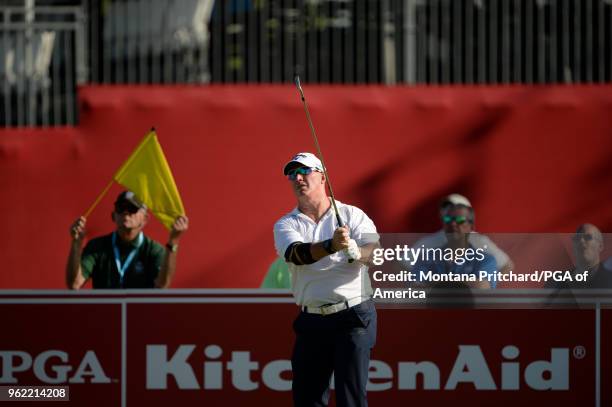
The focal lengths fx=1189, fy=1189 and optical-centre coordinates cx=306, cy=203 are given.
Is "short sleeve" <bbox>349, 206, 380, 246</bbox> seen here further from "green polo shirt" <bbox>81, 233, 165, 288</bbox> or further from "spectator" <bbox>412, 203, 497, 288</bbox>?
"green polo shirt" <bbox>81, 233, 165, 288</bbox>

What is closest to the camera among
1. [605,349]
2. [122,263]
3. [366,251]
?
[366,251]

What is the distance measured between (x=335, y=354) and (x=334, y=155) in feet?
15.0

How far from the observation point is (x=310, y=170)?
7.07m

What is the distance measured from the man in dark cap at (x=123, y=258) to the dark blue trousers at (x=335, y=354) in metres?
2.27

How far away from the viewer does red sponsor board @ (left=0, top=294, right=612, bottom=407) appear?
8.54 m

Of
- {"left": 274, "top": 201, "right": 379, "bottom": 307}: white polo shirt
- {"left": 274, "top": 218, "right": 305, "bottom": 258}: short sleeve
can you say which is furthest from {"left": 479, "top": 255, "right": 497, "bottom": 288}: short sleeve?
{"left": 274, "top": 218, "right": 305, "bottom": 258}: short sleeve

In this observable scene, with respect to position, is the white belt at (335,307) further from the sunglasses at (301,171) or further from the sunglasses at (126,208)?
the sunglasses at (126,208)

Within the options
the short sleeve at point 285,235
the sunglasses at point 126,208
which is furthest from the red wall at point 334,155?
the short sleeve at point 285,235

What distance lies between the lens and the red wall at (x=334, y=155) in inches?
447

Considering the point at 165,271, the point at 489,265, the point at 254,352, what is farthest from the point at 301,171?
the point at 165,271

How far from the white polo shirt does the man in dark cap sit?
7.05 feet

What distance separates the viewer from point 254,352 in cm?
862

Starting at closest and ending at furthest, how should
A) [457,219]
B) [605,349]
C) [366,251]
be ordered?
[366,251] < [605,349] < [457,219]

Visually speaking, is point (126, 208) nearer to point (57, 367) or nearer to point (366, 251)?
point (57, 367)
